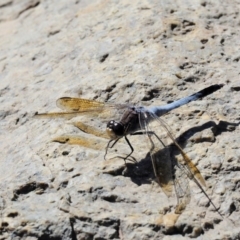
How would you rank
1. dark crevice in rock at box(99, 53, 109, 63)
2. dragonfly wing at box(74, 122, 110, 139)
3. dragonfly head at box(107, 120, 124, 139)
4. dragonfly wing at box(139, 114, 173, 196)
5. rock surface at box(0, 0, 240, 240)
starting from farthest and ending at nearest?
dark crevice in rock at box(99, 53, 109, 63) < dragonfly wing at box(74, 122, 110, 139) < dragonfly head at box(107, 120, 124, 139) < dragonfly wing at box(139, 114, 173, 196) < rock surface at box(0, 0, 240, 240)

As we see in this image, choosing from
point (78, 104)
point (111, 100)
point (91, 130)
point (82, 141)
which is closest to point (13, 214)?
point (82, 141)

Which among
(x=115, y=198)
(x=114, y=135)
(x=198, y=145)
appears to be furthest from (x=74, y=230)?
(x=198, y=145)

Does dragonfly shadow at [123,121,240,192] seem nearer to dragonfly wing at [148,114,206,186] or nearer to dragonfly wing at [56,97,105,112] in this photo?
dragonfly wing at [148,114,206,186]

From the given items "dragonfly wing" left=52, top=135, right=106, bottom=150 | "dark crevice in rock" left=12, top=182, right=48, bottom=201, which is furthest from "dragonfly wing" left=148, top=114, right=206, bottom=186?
"dark crevice in rock" left=12, top=182, right=48, bottom=201

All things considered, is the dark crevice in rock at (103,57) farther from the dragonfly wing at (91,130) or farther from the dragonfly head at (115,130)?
the dragonfly head at (115,130)

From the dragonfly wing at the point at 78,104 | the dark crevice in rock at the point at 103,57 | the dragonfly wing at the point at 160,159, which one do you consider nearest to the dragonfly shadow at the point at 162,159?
the dragonfly wing at the point at 160,159

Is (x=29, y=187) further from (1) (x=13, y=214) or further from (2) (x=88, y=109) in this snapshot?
(2) (x=88, y=109)

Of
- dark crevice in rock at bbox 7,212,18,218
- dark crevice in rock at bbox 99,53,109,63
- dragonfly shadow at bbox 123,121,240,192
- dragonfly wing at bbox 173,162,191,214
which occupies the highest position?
dark crevice in rock at bbox 7,212,18,218
